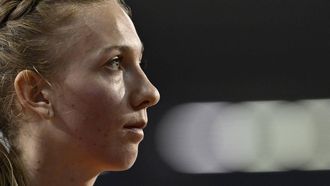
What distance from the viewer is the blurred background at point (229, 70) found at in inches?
82.2

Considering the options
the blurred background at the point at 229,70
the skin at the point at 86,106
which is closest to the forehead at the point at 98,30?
the skin at the point at 86,106

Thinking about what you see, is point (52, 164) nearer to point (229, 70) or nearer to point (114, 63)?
point (114, 63)

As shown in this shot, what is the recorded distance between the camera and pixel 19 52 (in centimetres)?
119

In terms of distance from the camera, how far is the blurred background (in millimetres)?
2088

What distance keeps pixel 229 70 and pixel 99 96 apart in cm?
Answer: 99

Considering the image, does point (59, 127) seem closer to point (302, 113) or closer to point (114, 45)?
point (114, 45)

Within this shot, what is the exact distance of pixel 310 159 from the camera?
2102mm

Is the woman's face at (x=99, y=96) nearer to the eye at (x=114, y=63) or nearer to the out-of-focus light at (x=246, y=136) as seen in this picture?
the eye at (x=114, y=63)

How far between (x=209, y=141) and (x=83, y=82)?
0.98 m

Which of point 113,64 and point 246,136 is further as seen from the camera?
point 246,136

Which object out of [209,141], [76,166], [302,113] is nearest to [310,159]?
[302,113]

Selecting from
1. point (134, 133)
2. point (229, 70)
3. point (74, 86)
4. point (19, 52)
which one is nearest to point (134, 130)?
point (134, 133)

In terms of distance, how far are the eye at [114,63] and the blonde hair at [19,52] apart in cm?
8

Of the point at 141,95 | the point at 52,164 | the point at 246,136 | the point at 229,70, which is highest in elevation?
the point at 141,95
